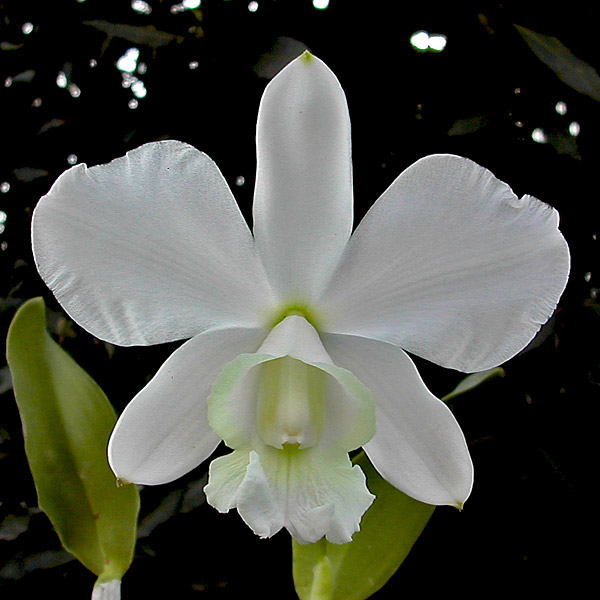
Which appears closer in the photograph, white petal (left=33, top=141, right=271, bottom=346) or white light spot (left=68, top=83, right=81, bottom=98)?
white petal (left=33, top=141, right=271, bottom=346)

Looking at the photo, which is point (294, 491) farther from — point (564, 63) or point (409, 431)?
point (564, 63)

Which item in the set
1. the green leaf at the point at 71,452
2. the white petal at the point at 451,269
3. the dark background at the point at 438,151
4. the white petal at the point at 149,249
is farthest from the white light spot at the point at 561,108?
the green leaf at the point at 71,452

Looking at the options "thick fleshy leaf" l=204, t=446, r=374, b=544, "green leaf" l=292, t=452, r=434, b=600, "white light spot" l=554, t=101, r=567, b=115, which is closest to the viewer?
"thick fleshy leaf" l=204, t=446, r=374, b=544

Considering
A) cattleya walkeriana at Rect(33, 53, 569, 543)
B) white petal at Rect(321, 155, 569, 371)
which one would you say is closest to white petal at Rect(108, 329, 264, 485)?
cattleya walkeriana at Rect(33, 53, 569, 543)

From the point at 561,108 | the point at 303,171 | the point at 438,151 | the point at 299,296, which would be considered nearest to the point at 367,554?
the point at 299,296

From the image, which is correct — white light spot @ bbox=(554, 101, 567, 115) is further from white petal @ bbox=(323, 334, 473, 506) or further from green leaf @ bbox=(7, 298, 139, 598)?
green leaf @ bbox=(7, 298, 139, 598)

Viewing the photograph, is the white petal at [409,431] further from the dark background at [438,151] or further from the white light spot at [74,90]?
the white light spot at [74,90]

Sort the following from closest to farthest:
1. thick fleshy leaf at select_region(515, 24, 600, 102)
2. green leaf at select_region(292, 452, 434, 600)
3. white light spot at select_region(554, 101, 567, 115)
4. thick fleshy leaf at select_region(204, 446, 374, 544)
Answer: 1. thick fleshy leaf at select_region(204, 446, 374, 544)
2. green leaf at select_region(292, 452, 434, 600)
3. thick fleshy leaf at select_region(515, 24, 600, 102)
4. white light spot at select_region(554, 101, 567, 115)
